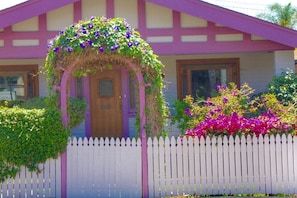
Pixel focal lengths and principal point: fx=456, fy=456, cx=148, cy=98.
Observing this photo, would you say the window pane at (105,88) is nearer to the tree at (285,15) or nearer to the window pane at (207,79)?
the window pane at (207,79)

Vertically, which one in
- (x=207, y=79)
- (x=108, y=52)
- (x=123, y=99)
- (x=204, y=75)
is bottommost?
(x=123, y=99)

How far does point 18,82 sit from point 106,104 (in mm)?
2584

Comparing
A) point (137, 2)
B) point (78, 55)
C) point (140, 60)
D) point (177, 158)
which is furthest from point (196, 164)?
point (137, 2)

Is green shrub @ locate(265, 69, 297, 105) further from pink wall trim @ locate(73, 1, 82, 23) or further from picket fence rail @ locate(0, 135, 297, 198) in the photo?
pink wall trim @ locate(73, 1, 82, 23)

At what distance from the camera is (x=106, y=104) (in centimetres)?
1255

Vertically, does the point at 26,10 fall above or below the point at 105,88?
above

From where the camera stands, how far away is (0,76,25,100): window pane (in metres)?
12.8

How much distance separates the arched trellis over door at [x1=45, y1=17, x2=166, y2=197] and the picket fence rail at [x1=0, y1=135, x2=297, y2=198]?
15cm

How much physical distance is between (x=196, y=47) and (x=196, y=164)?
3.99 metres

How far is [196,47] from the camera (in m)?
10.8

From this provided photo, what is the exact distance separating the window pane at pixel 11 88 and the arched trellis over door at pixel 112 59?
17.5 feet

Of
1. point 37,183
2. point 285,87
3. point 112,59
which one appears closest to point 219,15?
point 285,87

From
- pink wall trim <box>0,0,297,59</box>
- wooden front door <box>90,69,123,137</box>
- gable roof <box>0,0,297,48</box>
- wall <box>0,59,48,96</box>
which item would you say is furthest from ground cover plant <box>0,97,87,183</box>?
wall <box>0,59,48,96</box>

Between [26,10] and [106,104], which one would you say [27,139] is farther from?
[106,104]
